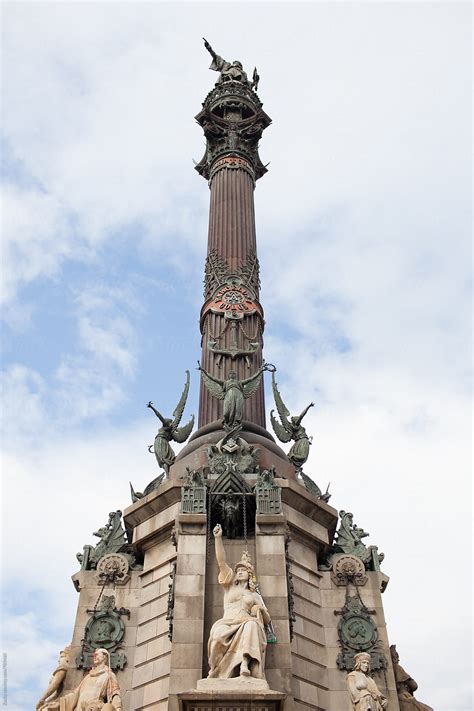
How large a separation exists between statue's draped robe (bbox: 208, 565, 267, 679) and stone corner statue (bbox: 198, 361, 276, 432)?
578cm

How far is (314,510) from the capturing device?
1988 centimetres

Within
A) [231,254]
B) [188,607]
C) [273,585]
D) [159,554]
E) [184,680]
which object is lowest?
[184,680]

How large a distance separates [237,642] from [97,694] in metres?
3.25

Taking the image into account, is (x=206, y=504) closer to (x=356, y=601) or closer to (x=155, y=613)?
(x=155, y=613)

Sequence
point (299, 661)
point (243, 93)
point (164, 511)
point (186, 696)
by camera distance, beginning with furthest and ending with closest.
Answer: point (243, 93)
point (164, 511)
point (299, 661)
point (186, 696)

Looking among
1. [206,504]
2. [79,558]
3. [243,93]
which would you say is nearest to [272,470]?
[206,504]

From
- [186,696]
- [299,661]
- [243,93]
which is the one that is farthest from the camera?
[243,93]

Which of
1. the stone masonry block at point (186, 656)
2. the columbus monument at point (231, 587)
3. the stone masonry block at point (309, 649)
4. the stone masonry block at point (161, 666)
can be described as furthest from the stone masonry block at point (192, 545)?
the stone masonry block at point (309, 649)

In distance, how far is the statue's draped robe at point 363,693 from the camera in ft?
50.4

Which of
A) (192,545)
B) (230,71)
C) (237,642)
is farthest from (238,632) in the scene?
(230,71)

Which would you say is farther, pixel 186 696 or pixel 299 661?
pixel 299 661

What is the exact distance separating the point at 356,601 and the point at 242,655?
18.1ft

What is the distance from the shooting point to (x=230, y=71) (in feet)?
108

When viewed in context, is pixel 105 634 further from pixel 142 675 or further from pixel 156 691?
Result: pixel 156 691
